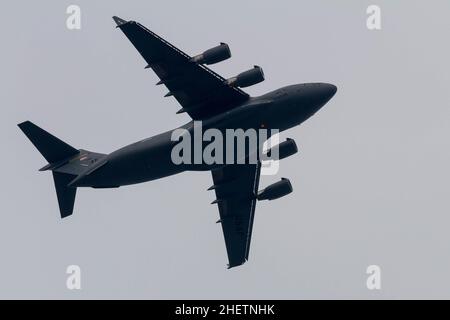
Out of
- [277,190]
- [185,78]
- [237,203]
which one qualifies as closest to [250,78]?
[185,78]

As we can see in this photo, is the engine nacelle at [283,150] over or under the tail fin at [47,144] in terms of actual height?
under

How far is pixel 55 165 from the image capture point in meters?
78.6

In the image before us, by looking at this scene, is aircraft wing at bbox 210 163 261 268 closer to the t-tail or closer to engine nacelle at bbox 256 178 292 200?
engine nacelle at bbox 256 178 292 200

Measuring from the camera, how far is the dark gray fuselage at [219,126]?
73.2 m

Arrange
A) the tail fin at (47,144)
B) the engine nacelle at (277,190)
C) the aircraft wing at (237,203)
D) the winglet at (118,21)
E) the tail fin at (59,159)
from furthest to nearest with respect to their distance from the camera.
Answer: the aircraft wing at (237,203), the engine nacelle at (277,190), the tail fin at (59,159), the tail fin at (47,144), the winglet at (118,21)

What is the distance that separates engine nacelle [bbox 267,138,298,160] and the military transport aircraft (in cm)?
7

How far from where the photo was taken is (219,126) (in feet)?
243

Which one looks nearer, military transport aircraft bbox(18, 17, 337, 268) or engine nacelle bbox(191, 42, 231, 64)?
engine nacelle bbox(191, 42, 231, 64)

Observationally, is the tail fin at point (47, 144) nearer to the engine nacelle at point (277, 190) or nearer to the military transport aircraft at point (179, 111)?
the military transport aircraft at point (179, 111)

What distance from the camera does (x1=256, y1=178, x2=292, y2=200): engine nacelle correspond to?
262 feet

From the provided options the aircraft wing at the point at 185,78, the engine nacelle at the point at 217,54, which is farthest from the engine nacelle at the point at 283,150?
the engine nacelle at the point at 217,54

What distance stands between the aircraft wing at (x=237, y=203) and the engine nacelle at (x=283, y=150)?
3.52 metres

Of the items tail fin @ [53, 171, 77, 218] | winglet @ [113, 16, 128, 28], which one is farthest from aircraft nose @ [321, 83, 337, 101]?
tail fin @ [53, 171, 77, 218]

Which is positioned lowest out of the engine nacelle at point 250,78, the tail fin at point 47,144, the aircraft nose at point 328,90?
the tail fin at point 47,144
